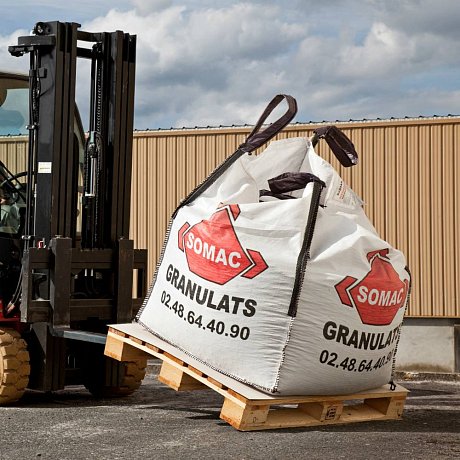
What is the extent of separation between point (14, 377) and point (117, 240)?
1455 millimetres

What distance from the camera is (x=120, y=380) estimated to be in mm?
8789

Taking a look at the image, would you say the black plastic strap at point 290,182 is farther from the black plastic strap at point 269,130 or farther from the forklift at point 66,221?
the forklift at point 66,221

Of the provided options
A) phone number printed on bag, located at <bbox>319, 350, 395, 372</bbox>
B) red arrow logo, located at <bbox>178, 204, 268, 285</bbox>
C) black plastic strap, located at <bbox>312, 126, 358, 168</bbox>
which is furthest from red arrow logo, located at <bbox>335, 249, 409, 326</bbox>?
black plastic strap, located at <bbox>312, 126, 358, 168</bbox>

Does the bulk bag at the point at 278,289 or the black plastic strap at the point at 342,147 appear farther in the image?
the black plastic strap at the point at 342,147

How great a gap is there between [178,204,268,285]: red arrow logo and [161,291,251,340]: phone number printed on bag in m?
0.28

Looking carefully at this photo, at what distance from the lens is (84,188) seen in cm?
850

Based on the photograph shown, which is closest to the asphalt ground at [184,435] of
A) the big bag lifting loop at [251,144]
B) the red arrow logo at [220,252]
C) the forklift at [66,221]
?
the forklift at [66,221]

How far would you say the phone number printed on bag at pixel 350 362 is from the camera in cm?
691

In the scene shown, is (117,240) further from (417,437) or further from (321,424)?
(417,437)

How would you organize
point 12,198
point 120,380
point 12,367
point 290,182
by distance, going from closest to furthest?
point 290,182, point 12,367, point 12,198, point 120,380

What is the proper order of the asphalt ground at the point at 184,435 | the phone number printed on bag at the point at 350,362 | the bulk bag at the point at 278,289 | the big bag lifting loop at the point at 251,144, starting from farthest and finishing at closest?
the big bag lifting loop at the point at 251,144, the phone number printed on bag at the point at 350,362, the bulk bag at the point at 278,289, the asphalt ground at the point at 184,435

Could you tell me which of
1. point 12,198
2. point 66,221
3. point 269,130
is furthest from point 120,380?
point 269,130

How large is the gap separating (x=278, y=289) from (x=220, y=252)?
50cm

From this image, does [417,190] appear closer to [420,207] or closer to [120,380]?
[420,207]
